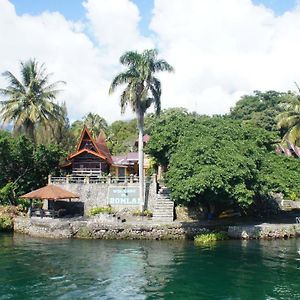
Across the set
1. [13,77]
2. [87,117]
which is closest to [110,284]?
[13,77]

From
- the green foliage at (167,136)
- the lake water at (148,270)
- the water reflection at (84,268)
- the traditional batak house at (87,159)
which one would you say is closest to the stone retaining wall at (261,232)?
the lake water at (148,270)

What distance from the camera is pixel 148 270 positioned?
23.2 metres

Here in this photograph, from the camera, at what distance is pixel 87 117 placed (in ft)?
234

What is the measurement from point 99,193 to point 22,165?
9.71 metres

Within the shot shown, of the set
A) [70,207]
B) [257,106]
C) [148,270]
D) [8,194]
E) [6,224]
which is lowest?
[148,270]

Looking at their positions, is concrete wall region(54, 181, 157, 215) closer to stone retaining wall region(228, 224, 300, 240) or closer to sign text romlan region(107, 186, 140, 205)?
sign text romlan region(107, 186, 140, 205)

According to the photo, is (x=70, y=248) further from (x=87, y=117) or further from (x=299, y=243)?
(x=87, y=117)

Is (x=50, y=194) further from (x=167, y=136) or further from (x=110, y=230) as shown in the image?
(x=167, y=136)

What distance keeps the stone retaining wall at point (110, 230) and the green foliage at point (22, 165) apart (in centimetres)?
948

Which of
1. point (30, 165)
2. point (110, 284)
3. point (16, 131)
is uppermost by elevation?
point (16, 131)

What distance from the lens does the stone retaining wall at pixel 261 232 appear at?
3225cm

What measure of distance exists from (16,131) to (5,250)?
2075 centimetres

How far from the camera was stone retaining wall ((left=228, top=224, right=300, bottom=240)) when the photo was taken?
32.2m

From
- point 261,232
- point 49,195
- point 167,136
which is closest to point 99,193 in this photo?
point 49,195
